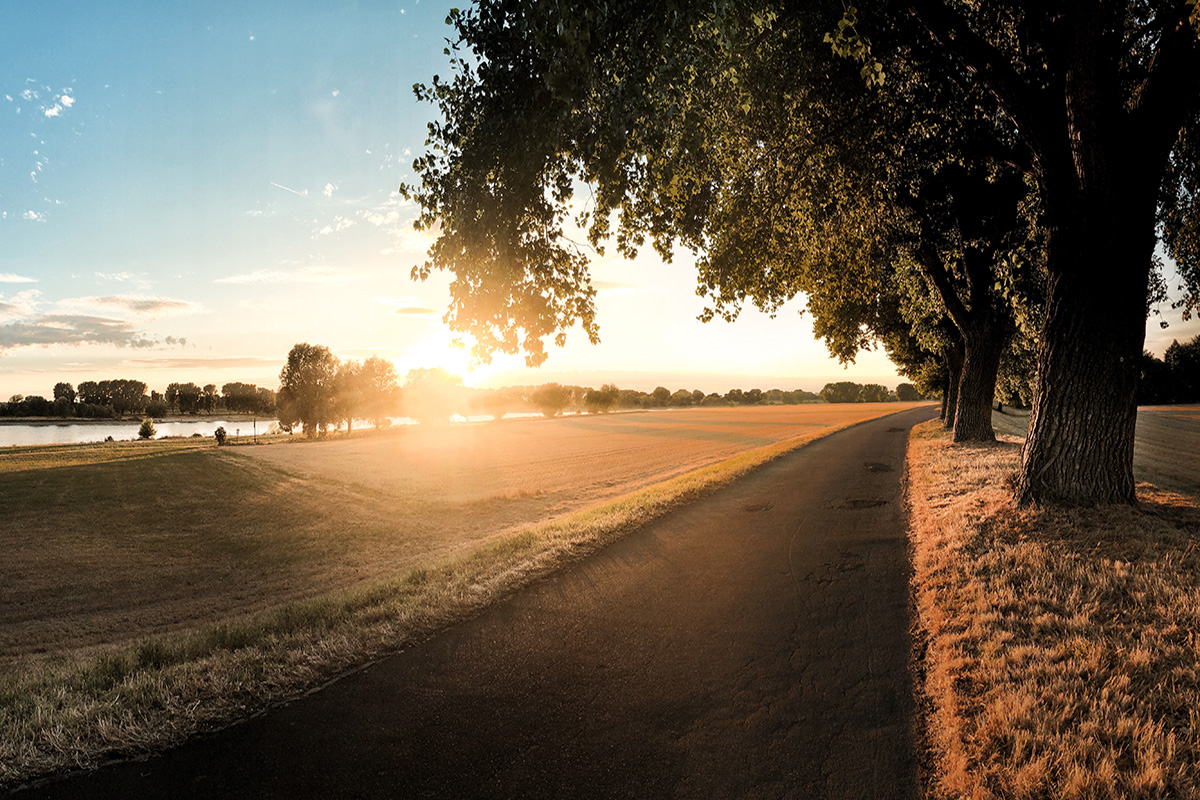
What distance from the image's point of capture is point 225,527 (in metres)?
19.7

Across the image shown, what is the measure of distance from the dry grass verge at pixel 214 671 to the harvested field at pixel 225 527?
3.49m

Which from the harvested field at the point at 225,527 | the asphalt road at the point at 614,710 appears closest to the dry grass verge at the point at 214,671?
the asphalt road at the point at 614,710

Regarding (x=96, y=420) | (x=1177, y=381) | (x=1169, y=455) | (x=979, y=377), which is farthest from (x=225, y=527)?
(x=96, y=420)

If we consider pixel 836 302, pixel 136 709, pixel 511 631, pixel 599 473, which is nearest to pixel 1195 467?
pixel 836 302

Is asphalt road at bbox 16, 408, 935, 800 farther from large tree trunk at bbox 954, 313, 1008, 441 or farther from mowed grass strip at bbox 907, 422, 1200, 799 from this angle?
large tree trunk at bbox 954, 313, 1008, 441

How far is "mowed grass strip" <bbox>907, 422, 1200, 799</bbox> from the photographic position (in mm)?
3082

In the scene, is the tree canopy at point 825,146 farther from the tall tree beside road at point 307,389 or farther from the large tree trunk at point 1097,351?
the tall tree beside road at point 307,389

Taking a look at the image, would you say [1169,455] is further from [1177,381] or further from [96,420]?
[96,420]

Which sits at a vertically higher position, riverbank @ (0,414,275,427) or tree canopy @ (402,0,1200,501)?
tree canopy @ (402,0,1200,501)

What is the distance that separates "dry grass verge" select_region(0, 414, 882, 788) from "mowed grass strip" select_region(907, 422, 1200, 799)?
16.3 ft

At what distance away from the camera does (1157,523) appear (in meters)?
6.88

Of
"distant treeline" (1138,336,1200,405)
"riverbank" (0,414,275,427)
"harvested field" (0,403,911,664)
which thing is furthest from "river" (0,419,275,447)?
"distant treeline" (1138,336,1200,405)

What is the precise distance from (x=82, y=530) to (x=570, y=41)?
2489 cm

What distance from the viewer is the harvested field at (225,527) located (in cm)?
1204
